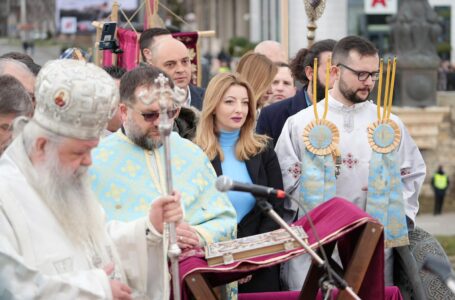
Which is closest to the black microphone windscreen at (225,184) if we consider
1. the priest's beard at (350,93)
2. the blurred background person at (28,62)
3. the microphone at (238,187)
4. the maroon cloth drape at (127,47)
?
the microphone at (238,187)

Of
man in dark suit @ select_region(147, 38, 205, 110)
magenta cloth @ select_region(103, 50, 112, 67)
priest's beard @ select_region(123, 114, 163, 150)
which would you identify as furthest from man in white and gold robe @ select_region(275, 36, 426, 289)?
magenta cloth @ select_region(103, 50, 112, 67)

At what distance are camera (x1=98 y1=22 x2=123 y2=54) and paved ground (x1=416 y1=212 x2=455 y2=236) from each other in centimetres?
818

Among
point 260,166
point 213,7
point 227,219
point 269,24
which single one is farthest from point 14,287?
point 213,7

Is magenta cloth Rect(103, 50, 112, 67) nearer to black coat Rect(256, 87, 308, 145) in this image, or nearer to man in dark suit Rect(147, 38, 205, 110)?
man in dark suit Rect(147, 38, 205, 110)

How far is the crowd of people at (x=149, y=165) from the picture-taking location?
4035 mm

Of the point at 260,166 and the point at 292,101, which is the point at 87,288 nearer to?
the point at 260,166

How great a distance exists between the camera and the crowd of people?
4.04 m

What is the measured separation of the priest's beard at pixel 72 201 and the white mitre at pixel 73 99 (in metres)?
0.10

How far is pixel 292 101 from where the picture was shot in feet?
24.6

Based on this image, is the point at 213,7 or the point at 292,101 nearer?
the point at 292,101

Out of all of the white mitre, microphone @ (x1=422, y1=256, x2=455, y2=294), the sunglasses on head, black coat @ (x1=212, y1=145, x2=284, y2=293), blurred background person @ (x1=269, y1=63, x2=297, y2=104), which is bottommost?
black coat @ (x1=212, y1=145, x2=284, y2=293)

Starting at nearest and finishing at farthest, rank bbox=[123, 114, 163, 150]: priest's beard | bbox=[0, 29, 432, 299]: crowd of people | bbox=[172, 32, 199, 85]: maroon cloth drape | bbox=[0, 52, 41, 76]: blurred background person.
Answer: bbox=[0, 29, 432, 299]: crowd of people
bbox=[123, 114, 163, 150]: priest's beard
bbox=[0, 52, 41, 76]: blurred background person
bbox=[172, 32, 199, 85]: maroon cloth drape

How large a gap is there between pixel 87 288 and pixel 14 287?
250 mm

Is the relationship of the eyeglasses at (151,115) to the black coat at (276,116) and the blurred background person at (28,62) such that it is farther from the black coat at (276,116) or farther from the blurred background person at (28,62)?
the black coat at (276,116)
